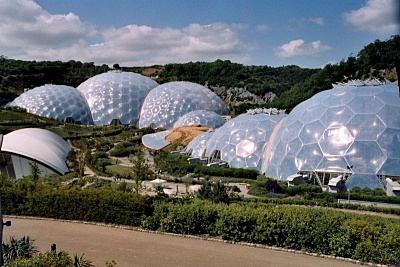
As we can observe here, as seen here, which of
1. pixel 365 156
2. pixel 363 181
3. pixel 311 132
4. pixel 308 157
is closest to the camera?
pixel 363 181

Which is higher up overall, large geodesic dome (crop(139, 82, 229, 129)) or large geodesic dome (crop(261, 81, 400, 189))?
large geodesic dome (crop(139, 82, 229, 129))

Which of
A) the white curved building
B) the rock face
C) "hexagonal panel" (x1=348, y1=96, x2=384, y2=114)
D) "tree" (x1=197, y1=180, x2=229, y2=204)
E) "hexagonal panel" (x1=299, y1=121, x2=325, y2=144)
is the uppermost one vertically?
the rock face

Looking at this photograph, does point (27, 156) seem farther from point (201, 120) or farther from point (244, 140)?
point (201, 120)

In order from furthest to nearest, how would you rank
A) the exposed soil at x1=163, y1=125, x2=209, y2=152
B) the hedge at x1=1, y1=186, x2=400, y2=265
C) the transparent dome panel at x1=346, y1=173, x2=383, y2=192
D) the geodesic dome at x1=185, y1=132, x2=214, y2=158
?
the exposed soil at x1=163, y1=125, x2=209, y2=152, the geodesic dome at x1=185, y1=132, x2=214, y2=158, the transparent dome panel at x1=346, y1=173, x2=383, y2=192, the hedge at x1=1, y1=186, x2=400, y2=265

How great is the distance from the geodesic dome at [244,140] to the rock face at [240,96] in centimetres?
5014

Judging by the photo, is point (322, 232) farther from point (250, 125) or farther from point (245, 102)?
point (245, 102)

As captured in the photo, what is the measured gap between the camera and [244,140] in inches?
1153

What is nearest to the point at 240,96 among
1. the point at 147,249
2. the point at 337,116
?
the point at 337,116

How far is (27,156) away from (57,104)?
29192mm

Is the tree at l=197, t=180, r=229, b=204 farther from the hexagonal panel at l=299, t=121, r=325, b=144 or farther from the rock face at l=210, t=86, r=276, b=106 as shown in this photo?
the rock face at l=210, t=86, r=276, b=106

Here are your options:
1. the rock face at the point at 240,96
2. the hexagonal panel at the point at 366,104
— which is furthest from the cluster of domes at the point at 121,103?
the hexagonal panel at the point at 366,104

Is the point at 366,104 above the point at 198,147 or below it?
above

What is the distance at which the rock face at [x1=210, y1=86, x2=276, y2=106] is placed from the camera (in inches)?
3223

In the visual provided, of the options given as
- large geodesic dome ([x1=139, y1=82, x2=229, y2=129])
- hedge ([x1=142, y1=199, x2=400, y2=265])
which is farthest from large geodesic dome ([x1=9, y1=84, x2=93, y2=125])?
hedge ([x1=142, y1=199, x2=400, y2=265])
